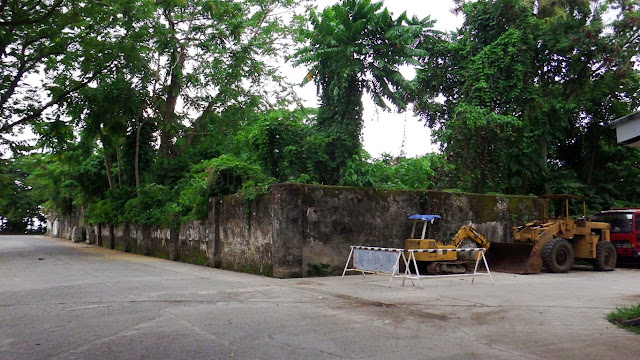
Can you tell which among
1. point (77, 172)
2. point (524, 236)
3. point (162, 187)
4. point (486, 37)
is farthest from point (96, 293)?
point (77, 172)

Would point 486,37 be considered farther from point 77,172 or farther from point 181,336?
point 77,172

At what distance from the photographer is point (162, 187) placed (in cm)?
2467

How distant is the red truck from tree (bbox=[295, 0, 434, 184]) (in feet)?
28.8

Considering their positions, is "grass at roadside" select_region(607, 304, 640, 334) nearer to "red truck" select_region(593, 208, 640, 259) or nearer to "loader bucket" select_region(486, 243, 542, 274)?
"loader bucket" select_region(486, 243, 542, 274)

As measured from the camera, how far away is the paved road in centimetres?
605

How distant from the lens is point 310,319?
314 inches

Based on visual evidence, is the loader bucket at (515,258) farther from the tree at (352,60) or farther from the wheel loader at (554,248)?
the tree at (352,60)

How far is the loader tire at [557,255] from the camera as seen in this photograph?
15.3 meters

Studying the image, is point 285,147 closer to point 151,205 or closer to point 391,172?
point 391,172

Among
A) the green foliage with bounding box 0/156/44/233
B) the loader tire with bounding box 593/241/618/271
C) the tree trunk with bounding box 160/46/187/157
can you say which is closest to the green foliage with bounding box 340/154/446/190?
the loader tire with bounding box 593/241/618/271

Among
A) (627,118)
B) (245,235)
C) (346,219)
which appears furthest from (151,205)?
(627,118)

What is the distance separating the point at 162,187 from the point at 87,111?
491 cm

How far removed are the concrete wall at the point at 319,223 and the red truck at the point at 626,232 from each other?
253 centimetres

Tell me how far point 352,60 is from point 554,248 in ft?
28.8
